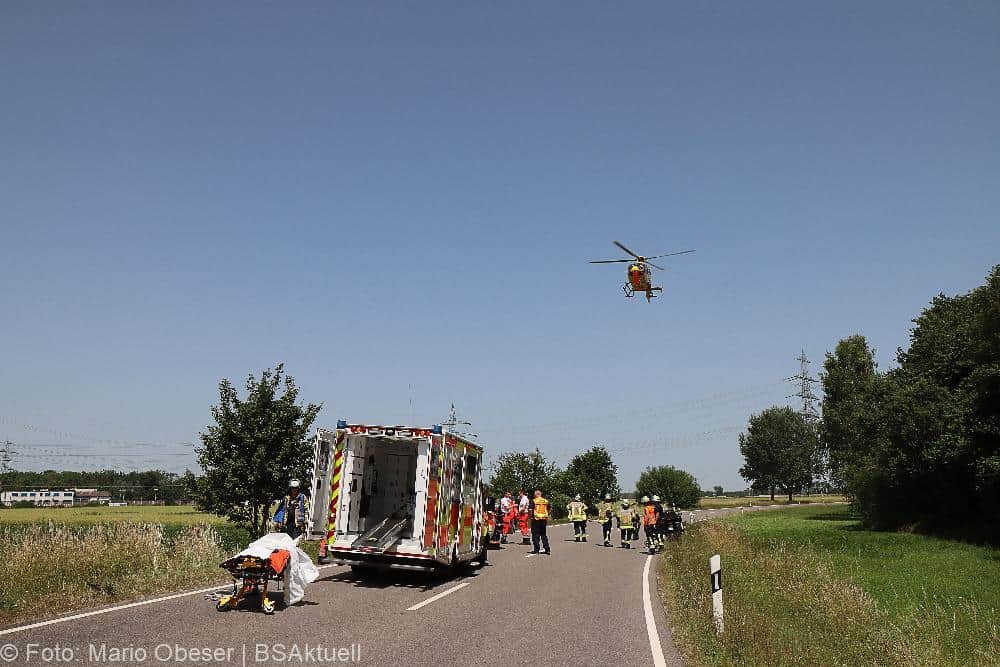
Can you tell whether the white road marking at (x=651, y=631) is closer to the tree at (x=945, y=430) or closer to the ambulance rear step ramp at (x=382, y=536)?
the ambulance rear step ramp at (x=382, y=536)

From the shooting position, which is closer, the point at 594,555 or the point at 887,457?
the point at 594,555

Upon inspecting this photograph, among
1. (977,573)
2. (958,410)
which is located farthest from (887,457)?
(977,573)

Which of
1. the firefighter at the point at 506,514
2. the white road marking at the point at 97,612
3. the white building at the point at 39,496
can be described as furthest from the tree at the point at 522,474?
the white building at the point at 39,496

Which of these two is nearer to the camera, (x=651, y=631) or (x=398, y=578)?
(x=651, y=631)

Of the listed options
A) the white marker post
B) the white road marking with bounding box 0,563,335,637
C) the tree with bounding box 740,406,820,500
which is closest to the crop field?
the white road marking with bounding box 0,563,335,637

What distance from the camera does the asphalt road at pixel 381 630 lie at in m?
8.15

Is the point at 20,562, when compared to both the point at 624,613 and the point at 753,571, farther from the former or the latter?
the point at 753,571

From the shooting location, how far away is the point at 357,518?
1614cm

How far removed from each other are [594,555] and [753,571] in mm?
7511

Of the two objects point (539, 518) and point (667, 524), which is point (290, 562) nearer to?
point (539, 518)

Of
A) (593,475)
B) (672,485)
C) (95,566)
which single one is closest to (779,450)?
(672,485)

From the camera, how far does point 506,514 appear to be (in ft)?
100

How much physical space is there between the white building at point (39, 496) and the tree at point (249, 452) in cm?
13438

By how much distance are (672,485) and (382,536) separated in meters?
92.9
